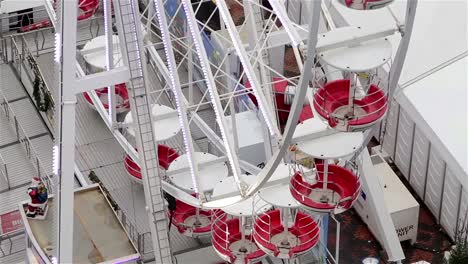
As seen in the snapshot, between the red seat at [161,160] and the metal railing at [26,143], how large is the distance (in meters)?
1.63

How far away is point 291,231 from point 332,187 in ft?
5.28

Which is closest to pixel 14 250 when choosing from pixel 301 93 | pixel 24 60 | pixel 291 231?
pixel 24 60

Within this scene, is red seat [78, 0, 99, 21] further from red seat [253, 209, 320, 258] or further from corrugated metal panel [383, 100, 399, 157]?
red seat [253, 209, 320, 258]

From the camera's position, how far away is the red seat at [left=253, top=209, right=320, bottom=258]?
2414 cm

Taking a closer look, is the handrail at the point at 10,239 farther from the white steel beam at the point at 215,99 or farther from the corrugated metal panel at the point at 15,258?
the white steel beam at the point at 215,99

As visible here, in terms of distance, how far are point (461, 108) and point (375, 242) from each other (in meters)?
3.63


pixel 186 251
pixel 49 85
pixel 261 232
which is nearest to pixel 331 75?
pixel 261 232

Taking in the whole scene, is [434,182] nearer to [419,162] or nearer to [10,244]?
[419,162]

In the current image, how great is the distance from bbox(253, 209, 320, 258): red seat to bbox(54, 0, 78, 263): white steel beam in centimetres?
335

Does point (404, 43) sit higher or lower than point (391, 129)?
higher

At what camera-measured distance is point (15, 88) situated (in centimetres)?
3192

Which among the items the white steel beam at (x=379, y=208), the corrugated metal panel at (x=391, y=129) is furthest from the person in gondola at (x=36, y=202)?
the corrugated metal panel at (x=391, y=129)

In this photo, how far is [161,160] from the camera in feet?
96.1

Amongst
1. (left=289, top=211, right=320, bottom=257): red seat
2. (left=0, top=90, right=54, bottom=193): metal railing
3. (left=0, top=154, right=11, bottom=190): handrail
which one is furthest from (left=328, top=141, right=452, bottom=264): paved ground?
(left=0, top=154, right=11, bottom=190): handrail
